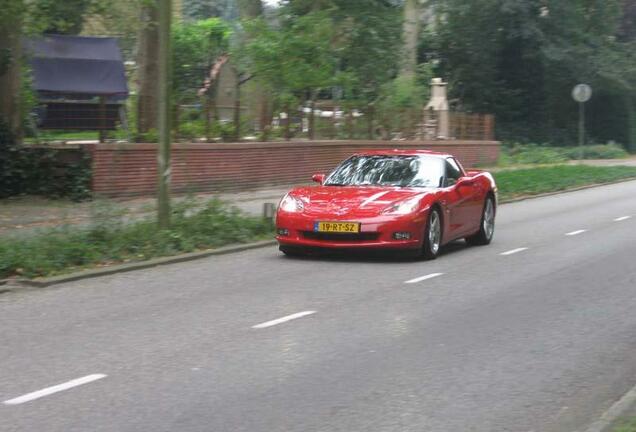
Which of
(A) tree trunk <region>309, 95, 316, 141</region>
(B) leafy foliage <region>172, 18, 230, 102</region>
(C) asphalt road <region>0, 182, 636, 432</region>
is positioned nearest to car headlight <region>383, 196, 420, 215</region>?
(C) asphalt road <region>0, 182, 636, 432</region>

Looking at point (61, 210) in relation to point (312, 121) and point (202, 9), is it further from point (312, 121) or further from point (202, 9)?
point (202, 9)

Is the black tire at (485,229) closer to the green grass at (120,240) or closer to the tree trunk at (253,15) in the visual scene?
the green grass at (120,240)

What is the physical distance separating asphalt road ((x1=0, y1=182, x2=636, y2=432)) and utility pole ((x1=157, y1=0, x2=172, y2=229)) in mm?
1466

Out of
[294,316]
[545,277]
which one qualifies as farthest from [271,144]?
[294,316]

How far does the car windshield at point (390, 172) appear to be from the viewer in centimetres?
1359

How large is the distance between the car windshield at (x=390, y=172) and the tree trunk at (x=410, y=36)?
924 inches

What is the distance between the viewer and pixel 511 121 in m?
54.5

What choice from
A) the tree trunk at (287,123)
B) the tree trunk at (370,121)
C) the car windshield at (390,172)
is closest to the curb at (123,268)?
the car windshield at (390,172)

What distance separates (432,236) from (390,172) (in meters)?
1.24

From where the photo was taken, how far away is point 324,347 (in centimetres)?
774

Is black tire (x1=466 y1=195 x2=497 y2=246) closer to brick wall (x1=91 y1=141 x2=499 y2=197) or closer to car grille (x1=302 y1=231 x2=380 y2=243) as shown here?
car grille (x1=302 y1=231 x2=380 y2=243)

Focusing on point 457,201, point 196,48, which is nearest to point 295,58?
point 457,201

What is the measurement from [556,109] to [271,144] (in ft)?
107

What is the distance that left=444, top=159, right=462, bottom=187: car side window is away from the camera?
45.6ft
